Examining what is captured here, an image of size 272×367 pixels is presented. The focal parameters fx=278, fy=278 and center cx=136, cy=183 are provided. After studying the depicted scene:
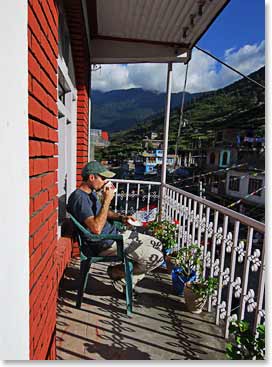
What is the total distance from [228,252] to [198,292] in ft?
1.48

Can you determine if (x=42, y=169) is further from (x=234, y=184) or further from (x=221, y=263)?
(x=234, y=184)

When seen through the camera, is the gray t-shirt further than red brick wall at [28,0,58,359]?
Yes

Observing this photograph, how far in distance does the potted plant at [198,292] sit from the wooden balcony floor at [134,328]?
74 millimetres

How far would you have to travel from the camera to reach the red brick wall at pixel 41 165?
1046 mm

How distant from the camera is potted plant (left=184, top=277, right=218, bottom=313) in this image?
2.23m

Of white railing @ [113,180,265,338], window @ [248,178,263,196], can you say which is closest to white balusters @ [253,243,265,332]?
white railing @ [113,180,265,338]

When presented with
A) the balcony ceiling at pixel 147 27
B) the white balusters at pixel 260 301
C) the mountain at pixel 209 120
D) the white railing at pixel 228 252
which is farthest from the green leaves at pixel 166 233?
the mountain at pixel 209 120

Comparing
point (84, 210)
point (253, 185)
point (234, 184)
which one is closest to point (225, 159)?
point (234, 184)

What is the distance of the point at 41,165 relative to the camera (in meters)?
1.18

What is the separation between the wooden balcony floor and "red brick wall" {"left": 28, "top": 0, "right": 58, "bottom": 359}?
1.70 feet

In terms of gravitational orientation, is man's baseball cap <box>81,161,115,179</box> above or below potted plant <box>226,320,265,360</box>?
above

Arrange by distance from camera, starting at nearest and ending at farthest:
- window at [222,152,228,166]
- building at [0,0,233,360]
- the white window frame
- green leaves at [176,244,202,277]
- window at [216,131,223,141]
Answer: building at [0,0,233,360] → green leaves at [176,244,202,277] → the white window frame → window at [222,152,228,166] → window at [216,131,223,141]

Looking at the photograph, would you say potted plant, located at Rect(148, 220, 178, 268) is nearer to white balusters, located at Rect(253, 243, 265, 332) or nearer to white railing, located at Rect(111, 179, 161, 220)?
white railing, located at Rect(111, 179, 161, 220)
